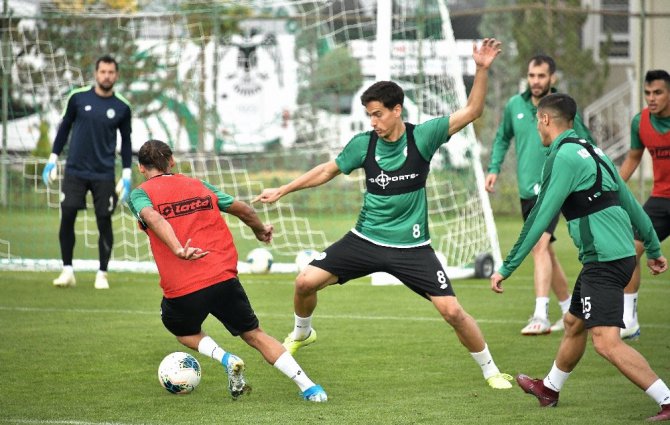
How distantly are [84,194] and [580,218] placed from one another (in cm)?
696

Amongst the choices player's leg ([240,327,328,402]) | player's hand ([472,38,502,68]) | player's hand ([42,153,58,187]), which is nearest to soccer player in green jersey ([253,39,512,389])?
player's hand ([472,38,502,68])

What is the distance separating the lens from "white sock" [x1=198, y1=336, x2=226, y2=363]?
6977 mm

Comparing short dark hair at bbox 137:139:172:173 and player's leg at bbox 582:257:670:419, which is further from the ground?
short dark hair at bbox 137:139:172:173

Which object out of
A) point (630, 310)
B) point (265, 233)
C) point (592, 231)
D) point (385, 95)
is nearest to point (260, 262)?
point (630, 310)

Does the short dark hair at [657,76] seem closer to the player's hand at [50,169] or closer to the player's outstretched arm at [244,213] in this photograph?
the player's outstretched arm at [244,213]

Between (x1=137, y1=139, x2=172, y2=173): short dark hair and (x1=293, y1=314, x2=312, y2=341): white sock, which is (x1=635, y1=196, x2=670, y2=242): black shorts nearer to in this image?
(x1=293, y1=314, x2=312, y2=341): white sock

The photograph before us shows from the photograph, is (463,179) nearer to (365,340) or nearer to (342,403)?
(365,340)

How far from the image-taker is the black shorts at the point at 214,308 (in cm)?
685

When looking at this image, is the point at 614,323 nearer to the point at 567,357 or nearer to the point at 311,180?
the point at 567,357

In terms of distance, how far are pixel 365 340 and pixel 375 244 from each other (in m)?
1.92

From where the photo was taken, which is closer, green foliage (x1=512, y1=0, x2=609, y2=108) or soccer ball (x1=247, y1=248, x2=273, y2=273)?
soccer ball (x1=247, y1=248, x2=273, y2=273)

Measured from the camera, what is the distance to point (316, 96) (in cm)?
2114

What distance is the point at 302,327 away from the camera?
8125 millimetres

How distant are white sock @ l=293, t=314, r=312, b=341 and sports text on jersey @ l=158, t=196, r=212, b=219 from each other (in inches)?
57.9
